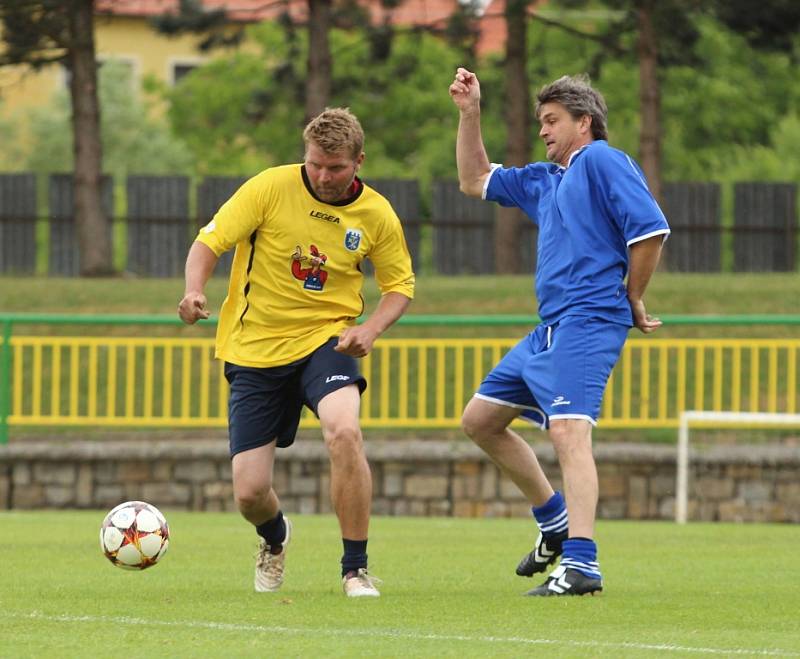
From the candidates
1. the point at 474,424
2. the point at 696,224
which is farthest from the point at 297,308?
the point at 696,224

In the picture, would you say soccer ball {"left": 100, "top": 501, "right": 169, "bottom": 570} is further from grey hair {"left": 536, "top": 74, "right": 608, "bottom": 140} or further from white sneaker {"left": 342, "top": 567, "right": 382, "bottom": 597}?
grey hair {"left": 536, "top": 74, "right": 608, "bottom": 140}

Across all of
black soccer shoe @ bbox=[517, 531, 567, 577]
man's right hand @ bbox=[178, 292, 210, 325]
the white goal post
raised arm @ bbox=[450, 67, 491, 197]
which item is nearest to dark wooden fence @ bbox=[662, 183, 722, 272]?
the white goal post

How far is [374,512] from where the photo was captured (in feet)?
52.4

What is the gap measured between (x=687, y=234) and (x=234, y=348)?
25598 mm

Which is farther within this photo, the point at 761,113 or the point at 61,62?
the point at 761,113

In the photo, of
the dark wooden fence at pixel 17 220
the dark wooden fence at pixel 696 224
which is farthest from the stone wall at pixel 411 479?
the dark wooden fence at pixel 696 224

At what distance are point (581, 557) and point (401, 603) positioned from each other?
0.75 m

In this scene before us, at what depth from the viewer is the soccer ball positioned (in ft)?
24.8

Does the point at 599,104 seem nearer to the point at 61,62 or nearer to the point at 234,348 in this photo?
the point at 234,348

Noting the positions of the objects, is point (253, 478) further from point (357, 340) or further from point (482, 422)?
point (482, 422)

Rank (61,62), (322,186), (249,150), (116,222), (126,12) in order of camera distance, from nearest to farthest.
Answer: (322,186)
(61,62)
(116,222)
(249,150)
(126,12)

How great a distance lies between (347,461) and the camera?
7.29 meters

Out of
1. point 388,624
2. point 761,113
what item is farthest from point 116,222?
point 388,624

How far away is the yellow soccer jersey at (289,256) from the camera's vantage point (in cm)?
756
